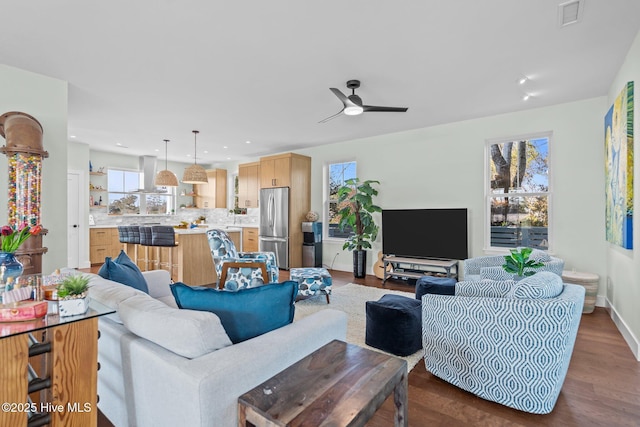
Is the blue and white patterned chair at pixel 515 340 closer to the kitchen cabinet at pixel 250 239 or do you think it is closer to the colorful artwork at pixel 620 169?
the colorful artwork at pixel 620 169

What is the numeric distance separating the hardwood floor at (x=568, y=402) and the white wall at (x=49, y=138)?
2.60 m

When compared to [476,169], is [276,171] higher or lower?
higher

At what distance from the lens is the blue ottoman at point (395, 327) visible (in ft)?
8.80

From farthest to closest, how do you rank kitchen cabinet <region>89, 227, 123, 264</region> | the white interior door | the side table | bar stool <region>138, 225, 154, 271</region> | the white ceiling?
1. kitchen cabinet <region>89, 227, 123, 264</region>
2. the white interior door
3. bar stool <region>138, 225, 154, 271</region>
4. the side table
5. the white ceiling

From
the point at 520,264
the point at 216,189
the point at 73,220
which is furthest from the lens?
the point at 216,189

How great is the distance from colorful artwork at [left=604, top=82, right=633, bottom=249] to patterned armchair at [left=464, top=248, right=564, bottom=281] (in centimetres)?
59

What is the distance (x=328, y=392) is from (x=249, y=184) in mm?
7201

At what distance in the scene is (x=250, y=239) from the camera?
7684 mm

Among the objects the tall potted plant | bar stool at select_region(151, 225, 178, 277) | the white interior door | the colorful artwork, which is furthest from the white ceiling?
the white interior door

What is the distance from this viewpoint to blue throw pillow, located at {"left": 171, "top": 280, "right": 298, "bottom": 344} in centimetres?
149

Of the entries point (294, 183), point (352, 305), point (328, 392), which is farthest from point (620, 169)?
point (294, 183)

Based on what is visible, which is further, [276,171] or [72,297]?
[276,171]

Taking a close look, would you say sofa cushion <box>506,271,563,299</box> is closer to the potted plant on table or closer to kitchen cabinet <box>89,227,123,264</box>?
the potted plant on table

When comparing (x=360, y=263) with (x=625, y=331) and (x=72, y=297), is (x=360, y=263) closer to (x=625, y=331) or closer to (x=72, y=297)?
(x=625, y=331)
